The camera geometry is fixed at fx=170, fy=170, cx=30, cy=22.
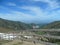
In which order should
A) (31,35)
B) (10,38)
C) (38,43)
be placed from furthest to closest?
1. (10,38)
2. (31,35)
3. (38,43)

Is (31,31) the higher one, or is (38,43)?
(31,31)

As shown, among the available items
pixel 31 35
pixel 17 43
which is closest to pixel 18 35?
pixel 31 35

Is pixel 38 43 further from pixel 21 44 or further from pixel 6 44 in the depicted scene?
pixel 6 44

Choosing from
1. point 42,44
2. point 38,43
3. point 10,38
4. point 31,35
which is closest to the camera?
point 42,44

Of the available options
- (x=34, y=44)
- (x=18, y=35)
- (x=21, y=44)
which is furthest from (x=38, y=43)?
(x=18, y=35)

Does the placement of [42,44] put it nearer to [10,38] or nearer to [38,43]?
[38,43]

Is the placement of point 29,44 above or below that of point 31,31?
below

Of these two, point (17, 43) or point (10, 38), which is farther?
point (10, 38)

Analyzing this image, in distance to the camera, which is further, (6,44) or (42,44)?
(6,44)
